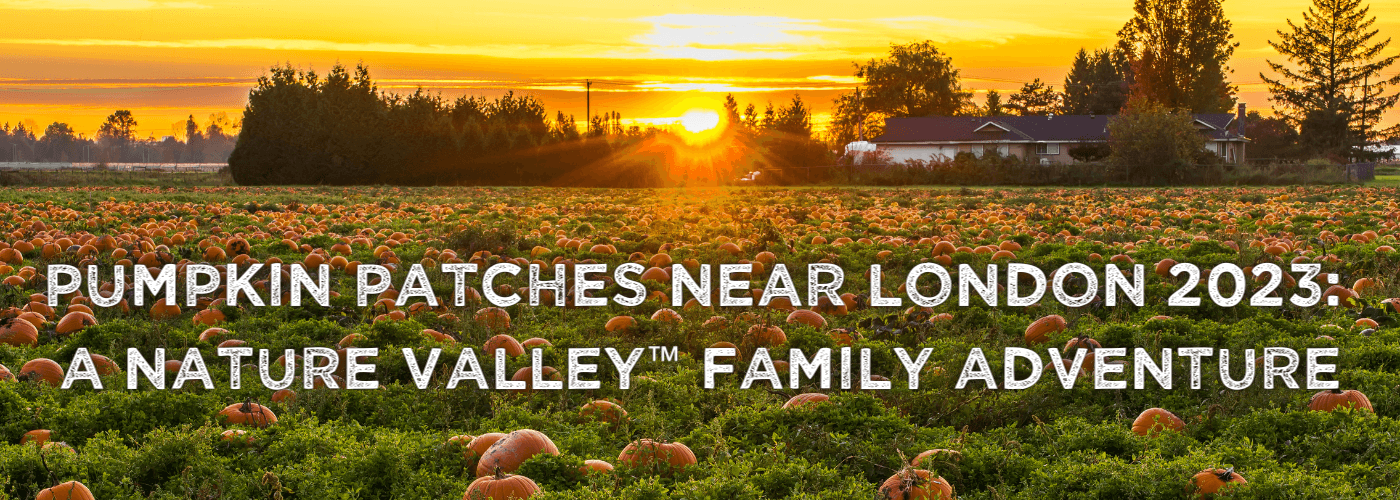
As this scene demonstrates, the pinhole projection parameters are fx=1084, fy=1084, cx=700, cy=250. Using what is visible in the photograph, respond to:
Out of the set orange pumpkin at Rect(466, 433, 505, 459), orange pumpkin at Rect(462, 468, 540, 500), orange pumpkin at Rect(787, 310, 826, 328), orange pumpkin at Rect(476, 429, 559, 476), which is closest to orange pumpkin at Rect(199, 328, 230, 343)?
orange pumpkin at Rect(466, 433, 505, 459)

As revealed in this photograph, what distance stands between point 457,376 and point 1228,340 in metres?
3.98

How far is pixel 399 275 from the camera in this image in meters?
8.42

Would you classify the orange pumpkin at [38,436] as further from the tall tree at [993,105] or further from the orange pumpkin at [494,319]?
the tall tree at [993,105]

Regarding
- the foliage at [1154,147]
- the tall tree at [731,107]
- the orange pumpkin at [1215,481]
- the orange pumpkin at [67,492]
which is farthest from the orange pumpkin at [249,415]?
the tall tree at [731,107]

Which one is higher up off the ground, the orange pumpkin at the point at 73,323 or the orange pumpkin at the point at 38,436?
the orange pumpkin at the point at 73,323

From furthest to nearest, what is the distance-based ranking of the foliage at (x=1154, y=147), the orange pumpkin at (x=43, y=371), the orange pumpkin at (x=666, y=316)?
1. the foliage at (x=1154, y=147)
2. the orange pumpkin at (x=666, y=316)
3. the orange pumpkin at (x=43, y=371)

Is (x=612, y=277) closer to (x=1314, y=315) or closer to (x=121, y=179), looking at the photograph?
(x=1314, y=315)

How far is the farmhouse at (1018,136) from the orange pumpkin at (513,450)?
73.1 metres

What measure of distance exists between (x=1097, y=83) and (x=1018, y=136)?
21207mm

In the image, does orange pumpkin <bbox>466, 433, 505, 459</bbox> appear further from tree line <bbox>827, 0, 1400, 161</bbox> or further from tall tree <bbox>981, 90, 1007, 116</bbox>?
tall tree <bbox>981, 90, 1007, 116</bbox>

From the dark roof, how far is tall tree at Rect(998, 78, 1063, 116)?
84.0 feet

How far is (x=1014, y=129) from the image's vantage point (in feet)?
256

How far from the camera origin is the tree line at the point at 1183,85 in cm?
6378

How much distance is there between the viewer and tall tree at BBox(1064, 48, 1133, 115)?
89.6 metres
